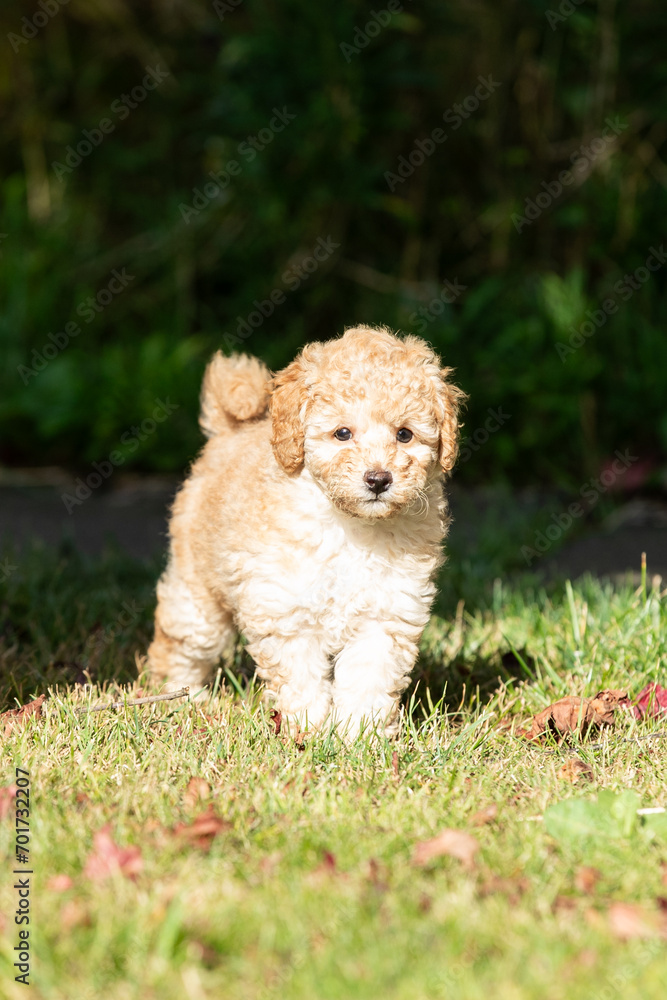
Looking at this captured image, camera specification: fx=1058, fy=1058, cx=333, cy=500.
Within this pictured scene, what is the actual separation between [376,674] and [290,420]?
0.86 metres

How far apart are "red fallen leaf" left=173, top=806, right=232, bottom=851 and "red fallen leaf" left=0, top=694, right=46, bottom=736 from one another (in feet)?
2.79

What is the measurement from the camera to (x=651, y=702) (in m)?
3.67

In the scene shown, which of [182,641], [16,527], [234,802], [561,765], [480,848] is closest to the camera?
[480,848]

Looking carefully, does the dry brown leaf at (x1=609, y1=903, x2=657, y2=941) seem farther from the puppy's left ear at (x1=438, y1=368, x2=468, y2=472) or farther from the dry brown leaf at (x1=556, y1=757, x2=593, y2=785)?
the puppy's left ear at (x1=438, y1=368, x2=468, y2=472)

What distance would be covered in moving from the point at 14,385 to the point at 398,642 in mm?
5370

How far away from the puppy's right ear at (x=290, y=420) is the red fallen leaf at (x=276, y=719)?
0.79 meters

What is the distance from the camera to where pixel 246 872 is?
248 cm

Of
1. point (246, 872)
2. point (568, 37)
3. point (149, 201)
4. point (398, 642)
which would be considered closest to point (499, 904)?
point (246, 872)

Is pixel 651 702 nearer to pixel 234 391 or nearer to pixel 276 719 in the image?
pixel 276 719


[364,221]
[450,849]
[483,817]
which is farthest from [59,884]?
[364,221]

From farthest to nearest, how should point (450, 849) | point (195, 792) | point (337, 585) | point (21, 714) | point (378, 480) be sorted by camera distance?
point (21, 714)
point (337, 585)
point (378, 480)
point (195, 792)
point (450, 849)

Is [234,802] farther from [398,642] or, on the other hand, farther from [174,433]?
[174,433]

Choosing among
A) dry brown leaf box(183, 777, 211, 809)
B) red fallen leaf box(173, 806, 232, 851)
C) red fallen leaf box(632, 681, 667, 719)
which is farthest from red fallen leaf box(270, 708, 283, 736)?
red fallen leaf box(632, 681, 667, 719)

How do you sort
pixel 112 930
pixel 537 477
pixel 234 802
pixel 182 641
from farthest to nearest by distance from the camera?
1. pixel 537 477
2. pixel 182 641
3. pixel 234 802
4. pixel 112 930
